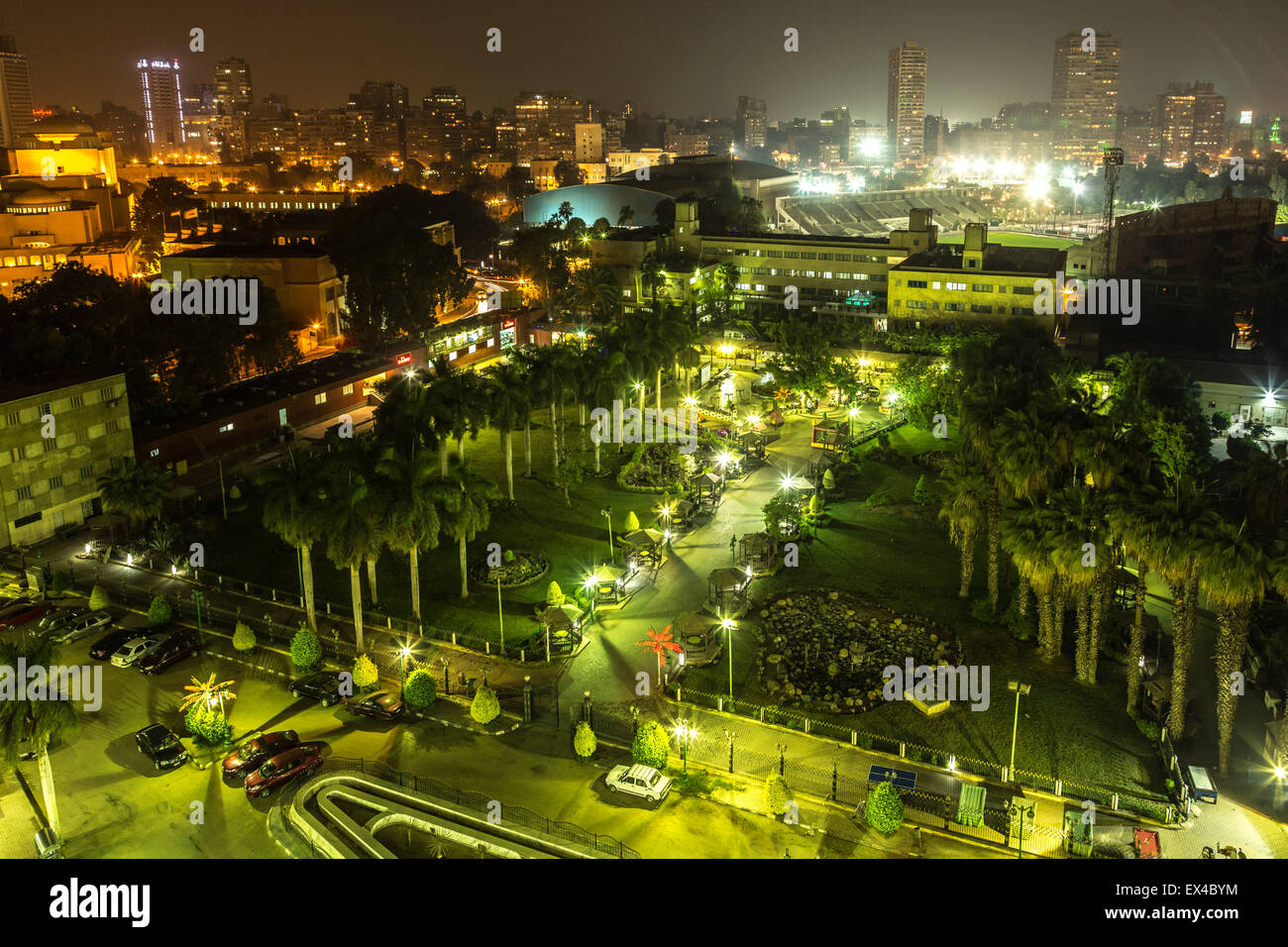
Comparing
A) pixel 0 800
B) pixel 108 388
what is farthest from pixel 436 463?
pixel 108 388

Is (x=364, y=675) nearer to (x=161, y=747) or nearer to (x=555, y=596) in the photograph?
(x=161, y=747)

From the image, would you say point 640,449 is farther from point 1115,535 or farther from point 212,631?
point 1115,535

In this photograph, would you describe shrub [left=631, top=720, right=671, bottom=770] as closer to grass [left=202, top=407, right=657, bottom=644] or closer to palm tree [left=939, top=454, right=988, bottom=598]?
grass [left=202, top=407, right=657, bottom=644]

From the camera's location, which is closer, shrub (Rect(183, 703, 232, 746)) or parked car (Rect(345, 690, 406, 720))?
shrub (Rect(183, 703, 232, 746))

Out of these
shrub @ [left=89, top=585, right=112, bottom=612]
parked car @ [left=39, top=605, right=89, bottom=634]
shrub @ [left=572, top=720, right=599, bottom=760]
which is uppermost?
shrub @ [left=89, top=585, right=112, bottom=612]
